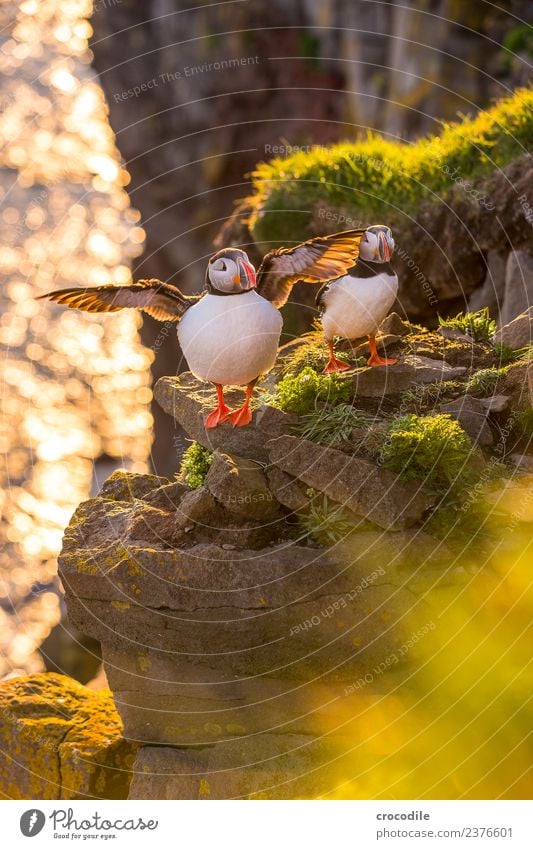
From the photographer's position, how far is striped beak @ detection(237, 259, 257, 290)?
8192mm

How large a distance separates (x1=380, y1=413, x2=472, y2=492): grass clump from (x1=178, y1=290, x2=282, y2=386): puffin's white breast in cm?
140

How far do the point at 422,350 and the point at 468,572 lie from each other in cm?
284

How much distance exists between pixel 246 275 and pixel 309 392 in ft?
5.12

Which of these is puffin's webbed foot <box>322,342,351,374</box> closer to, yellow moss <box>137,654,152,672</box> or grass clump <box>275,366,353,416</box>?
grass clump <box>275,366,353,416</box>

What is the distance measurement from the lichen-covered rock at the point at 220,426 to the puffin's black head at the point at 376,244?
177 centimetres

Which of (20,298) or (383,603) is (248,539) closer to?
(383,603)

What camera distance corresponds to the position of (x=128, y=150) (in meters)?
43.1

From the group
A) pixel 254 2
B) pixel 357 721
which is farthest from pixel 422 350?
pixel 254 2

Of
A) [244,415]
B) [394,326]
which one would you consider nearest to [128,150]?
[394,326]

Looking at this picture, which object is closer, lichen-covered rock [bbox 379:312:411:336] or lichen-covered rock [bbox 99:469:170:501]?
lichen-covered rock [bbox 99:469:170:501]

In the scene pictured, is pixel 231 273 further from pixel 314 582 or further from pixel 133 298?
pixel 314 582

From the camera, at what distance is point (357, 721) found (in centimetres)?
873

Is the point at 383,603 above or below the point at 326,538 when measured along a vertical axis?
below

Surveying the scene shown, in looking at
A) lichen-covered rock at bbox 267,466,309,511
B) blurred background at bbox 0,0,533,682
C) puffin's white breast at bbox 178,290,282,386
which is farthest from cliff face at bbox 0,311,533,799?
blurred background at bbox 0,0,533,682
